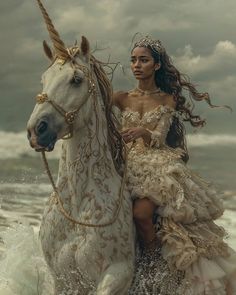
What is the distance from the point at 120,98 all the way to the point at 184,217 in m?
1.45

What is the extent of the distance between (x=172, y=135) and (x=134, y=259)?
1601 millimetres

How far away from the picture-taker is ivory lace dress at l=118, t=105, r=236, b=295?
575cm

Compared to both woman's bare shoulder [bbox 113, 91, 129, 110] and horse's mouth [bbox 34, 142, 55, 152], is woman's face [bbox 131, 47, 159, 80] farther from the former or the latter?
horse's mouth [bbox 34, 142, 55, 152]

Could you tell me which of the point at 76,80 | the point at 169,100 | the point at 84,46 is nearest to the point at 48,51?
the point at 84,46

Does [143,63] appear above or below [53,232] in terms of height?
above

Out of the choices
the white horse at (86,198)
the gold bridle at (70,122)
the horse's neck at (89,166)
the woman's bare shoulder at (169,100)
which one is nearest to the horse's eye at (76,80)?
the white horse at (86,198)

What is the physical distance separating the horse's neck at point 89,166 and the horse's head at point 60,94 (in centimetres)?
19

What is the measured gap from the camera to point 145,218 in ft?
18.3

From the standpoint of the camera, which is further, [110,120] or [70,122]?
[110,120]

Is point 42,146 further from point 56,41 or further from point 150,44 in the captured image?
point 150,44

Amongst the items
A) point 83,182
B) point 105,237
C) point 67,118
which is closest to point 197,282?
point 105,237

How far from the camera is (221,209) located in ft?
20.9

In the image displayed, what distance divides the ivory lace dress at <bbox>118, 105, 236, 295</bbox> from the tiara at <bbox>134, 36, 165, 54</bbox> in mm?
654

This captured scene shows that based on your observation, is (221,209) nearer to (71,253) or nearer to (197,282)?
(197,282)
